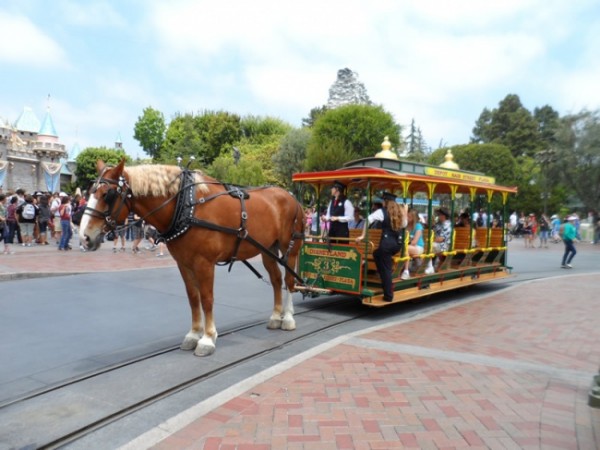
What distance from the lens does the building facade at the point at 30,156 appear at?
A: 42000 mm

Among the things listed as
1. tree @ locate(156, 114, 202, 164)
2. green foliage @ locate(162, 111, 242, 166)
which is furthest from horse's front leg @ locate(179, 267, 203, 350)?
green foliage @ locate(162, 111, 242, 166)

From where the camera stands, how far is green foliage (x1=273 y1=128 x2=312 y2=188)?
40263mm

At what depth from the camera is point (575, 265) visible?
15.1 metres

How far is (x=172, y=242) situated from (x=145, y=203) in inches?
19.7

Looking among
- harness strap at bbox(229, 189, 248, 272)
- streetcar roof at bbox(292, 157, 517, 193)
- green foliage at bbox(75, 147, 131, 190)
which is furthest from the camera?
green foliage at bbox(75, 147, 131, 190)

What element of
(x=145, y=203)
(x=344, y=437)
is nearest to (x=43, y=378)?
(x=145, y=203)

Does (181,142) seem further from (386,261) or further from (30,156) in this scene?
(386,261)

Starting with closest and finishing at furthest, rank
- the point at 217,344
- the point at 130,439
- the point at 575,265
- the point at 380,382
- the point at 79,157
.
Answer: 1. the point at 130,439
2. the point at 380,382
3. the point at 217,344
4. the point at 575,265
5. the point at 79,157

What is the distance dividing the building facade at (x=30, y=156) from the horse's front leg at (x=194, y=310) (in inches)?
1707

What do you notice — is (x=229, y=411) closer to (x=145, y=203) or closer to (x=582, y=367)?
(x=145, y=203)

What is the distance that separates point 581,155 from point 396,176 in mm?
32284

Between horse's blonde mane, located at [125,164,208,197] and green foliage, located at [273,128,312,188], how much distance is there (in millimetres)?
35126

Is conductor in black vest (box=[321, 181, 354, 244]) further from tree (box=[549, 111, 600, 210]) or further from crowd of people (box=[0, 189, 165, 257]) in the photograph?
tree (box=[549, 111, 600, 210])

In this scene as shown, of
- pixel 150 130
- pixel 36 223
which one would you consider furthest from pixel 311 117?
pixel 36 223
